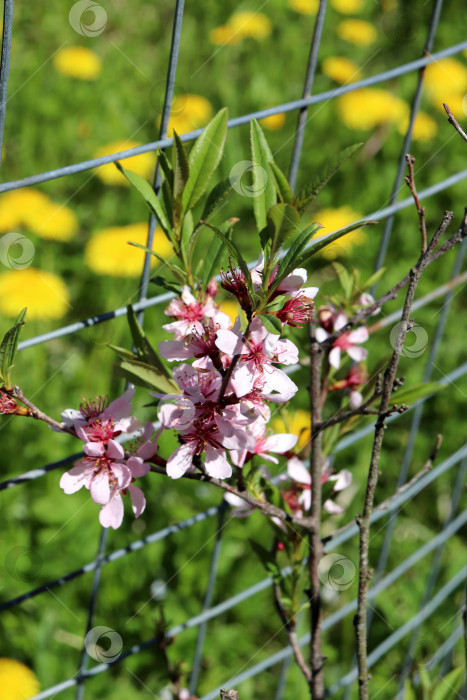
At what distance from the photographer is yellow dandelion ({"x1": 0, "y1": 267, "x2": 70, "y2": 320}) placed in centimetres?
193

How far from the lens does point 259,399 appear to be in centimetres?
61

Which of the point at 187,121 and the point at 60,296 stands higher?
the point at 187,121

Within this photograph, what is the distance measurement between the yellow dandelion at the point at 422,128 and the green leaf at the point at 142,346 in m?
2.28

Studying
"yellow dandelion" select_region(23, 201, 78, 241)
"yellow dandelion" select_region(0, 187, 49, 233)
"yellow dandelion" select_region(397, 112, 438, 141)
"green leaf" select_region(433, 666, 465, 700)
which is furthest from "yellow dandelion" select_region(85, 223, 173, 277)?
"green leaf" select_region(433, 666, 465, 700)

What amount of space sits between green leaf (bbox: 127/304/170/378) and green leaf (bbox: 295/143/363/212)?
165 millimetres

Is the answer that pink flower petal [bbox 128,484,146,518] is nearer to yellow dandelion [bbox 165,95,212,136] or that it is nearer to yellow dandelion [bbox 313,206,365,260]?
yellow dandelion [bbox 313,206,365,260]

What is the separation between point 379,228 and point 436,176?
47cm

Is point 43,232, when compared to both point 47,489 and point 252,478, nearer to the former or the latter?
point 47,489

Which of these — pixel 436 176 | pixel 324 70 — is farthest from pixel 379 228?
pixel 324 70

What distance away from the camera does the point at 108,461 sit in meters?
0.65

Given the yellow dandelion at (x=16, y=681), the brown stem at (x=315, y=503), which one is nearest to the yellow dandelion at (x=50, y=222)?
the yellow dandelion at (x=16, y=681)

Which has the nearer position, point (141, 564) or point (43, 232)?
point (141, 564)

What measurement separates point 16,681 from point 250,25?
8.87 feet

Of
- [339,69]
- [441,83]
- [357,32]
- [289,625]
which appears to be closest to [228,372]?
[289,625]
